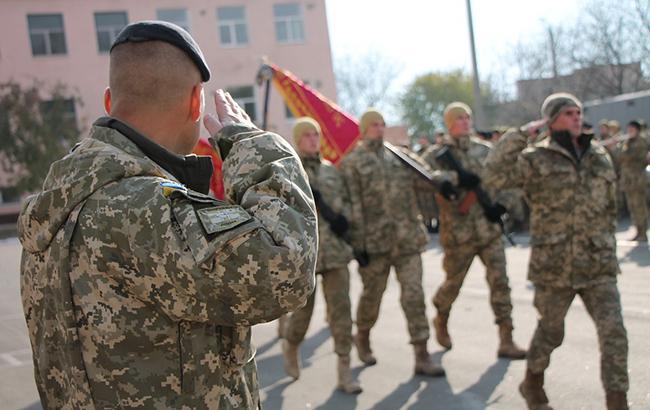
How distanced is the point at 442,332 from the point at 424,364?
834 millimetres

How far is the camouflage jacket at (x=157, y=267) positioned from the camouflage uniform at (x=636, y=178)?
452 inches

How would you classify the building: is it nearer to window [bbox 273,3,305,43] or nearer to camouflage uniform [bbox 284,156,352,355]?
window [bbox 273,3,305,43]

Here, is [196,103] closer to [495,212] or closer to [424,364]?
[424,364]

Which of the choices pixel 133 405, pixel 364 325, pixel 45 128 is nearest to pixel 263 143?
pixel 133 405

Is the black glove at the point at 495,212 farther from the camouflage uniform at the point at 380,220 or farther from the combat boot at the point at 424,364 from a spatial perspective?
the combat boot at the point at 424,364

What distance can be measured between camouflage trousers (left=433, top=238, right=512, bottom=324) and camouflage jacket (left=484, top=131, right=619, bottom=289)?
1768mm

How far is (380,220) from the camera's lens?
6.61 m

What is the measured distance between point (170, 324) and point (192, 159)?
0.43m

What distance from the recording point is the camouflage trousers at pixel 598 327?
4.46m

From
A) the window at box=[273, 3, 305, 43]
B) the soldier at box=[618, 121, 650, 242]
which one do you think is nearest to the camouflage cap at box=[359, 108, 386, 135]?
the soldier at box=[618, 121, 650, 242]

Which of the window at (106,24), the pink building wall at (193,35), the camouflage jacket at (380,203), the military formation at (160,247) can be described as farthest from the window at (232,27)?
the military formation at (160,247)

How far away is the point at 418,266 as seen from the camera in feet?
21.5

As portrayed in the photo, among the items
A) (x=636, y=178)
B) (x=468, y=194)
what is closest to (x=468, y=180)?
(x=468, y=194)

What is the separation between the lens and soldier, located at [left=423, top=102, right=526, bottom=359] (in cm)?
675
